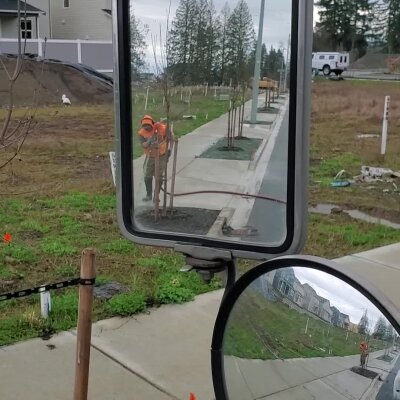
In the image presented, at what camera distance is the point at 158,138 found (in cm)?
248

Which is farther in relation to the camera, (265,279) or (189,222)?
(189,222)

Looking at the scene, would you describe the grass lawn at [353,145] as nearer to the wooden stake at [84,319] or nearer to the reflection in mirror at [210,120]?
the reflection in mirror at [210,120]

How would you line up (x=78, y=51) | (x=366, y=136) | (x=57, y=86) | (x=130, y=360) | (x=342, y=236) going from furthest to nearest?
(x=78, y=51)
(x=57, y=86)
(x=366, y=136)
(x=342, y=236)
(x=130, y=360)

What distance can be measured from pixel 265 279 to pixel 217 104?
643 mm

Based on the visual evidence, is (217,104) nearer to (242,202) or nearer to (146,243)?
(242,202)

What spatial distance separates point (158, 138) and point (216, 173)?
0.28 m

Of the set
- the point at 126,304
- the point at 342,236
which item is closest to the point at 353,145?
the point at 342,236

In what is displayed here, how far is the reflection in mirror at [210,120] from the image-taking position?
2168 millimetres

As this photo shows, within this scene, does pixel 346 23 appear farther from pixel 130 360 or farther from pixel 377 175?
pixel 377 175

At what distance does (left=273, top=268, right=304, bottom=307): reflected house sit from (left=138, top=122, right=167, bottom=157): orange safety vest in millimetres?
746

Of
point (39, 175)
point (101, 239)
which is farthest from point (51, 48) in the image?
point (101, 239)

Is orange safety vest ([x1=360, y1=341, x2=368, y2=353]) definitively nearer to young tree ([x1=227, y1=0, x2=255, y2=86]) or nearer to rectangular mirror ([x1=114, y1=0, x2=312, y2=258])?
rectangular mirror ([x1=114, y1=0, x2=312, y2=258])

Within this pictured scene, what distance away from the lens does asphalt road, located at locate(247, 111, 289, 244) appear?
2.15 metres

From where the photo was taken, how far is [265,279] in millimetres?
2039
